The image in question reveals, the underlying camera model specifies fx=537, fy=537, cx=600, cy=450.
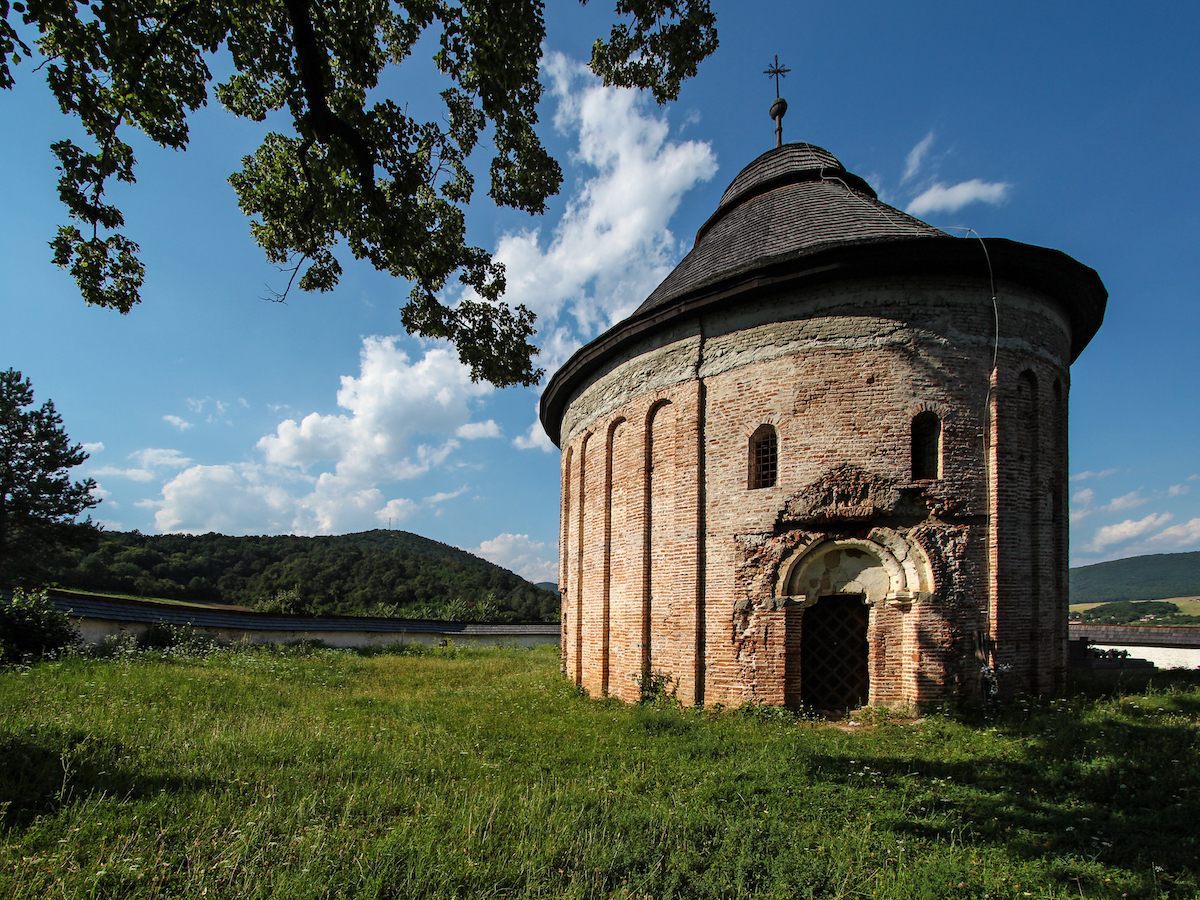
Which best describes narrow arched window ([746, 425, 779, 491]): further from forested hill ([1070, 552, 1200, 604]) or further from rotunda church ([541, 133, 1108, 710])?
forested hill ([1070, 552, 1200, 604])

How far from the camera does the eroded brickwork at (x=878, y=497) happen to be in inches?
321

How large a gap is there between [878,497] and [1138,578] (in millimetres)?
173999

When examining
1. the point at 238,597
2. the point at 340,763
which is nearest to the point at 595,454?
the point at 340,763

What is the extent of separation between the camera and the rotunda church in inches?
322

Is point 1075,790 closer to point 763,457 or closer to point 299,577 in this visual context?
point 763,457

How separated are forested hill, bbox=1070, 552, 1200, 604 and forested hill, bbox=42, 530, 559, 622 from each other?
126 metres

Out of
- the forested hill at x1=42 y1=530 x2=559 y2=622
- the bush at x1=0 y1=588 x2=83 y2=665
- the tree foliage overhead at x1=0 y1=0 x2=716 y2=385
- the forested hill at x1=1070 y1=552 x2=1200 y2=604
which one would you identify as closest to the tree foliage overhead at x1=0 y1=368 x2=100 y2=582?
the forested hill at x1=42 y1=530 x2=559 y2=622

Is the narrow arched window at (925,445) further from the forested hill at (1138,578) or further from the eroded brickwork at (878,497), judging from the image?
the forested hill at (1138,578)

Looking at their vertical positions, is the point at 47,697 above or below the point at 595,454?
below

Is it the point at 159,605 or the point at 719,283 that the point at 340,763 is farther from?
the point at 159,605

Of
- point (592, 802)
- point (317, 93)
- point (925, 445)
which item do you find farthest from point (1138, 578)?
point (317, 93)

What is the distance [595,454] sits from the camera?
1259 centimetres

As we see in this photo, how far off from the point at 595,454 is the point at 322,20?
344 inches

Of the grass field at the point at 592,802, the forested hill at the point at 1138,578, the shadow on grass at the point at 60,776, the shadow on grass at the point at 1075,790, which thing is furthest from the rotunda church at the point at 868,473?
the forested hill at the point at 1138,578
